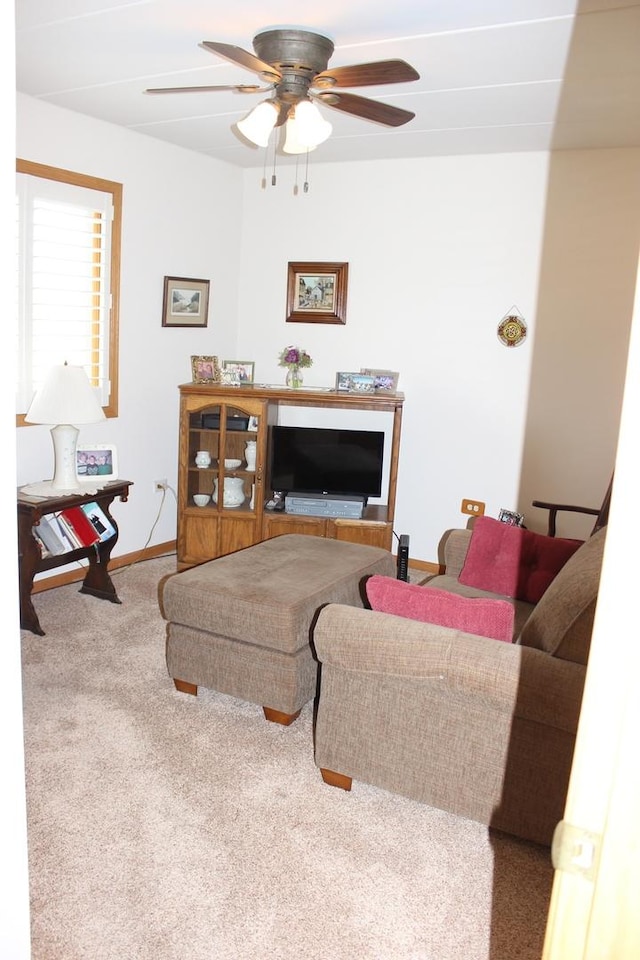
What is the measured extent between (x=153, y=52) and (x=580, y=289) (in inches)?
109

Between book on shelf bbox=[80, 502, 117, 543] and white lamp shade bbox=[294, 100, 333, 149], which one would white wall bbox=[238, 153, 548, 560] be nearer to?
book on shelf bbox=[80, 502, 117, 543]

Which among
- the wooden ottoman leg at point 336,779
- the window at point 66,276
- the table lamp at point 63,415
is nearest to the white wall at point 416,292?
the window at point 66,276

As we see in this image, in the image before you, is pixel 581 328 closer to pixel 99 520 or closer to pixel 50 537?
pixel 99 520

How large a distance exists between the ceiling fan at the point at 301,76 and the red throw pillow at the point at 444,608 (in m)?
1.76

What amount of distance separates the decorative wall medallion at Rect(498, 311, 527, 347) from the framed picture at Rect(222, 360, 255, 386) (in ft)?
5.77

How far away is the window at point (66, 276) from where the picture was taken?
424cm

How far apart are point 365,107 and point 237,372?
8.65ft

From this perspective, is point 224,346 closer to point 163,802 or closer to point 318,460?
point 318,460

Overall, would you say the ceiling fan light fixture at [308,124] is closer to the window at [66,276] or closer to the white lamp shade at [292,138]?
the white lamp shade at [292,138]

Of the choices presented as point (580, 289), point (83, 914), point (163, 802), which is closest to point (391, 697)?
point (163, 802)

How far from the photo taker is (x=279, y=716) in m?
3.20

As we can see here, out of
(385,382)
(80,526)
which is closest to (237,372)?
(385,382)

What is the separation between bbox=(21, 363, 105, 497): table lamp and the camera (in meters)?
4.08

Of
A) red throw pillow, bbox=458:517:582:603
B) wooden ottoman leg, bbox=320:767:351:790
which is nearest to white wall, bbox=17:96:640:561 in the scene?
red throw pillow, bbox=458:517:582:603
